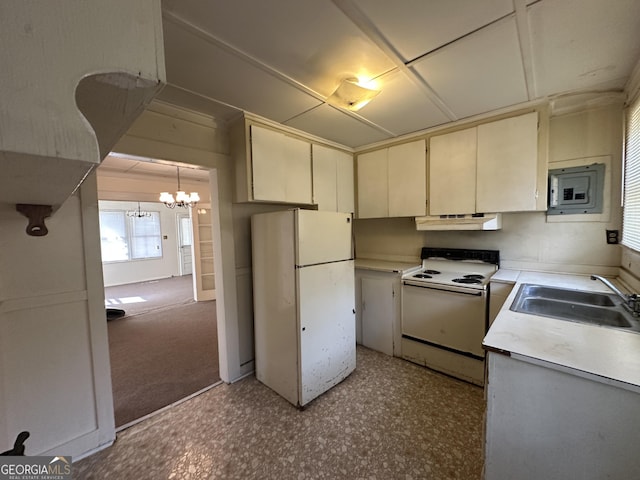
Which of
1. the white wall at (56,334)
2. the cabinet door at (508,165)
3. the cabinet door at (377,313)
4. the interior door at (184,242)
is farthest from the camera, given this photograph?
the interior door at (184,242)

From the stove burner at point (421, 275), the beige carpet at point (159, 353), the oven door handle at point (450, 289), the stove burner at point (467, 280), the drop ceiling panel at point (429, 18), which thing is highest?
the drop ceiling panel at point (429, 18)

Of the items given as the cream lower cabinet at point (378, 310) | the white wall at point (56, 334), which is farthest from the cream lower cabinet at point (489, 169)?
the white wall at point (56, 334)

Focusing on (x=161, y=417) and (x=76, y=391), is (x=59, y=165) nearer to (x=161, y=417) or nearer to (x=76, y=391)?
(x=76, y=391)

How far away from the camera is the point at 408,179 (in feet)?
9.19

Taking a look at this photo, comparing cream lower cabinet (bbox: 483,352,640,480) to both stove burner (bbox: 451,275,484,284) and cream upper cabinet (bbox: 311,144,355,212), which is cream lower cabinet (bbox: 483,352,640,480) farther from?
cream upper cabinet (bbox: 311,144,355,212)

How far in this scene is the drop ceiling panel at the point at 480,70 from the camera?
1.37 meters

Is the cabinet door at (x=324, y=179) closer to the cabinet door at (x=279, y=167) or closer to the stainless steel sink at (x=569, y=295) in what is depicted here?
the cabinet door at (x=279, y=167)

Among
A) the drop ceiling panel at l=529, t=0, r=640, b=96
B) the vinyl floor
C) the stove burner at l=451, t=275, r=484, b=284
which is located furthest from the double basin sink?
the drop ceiling panel at l=529, t=0, r=640, b=96

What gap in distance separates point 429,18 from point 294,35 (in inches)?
25.8

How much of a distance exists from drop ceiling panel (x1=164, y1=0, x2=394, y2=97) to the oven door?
1.90 m

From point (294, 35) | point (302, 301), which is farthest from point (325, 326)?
point (294, 35)

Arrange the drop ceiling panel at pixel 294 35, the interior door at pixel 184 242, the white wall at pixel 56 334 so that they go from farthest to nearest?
the interior door at pixel 184 242 → the white wall at pixel 56 334 → the drop ceiling panel at pixel 294 35

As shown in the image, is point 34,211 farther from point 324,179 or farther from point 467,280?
point 467,280

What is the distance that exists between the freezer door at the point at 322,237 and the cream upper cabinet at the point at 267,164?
19.3 inches
